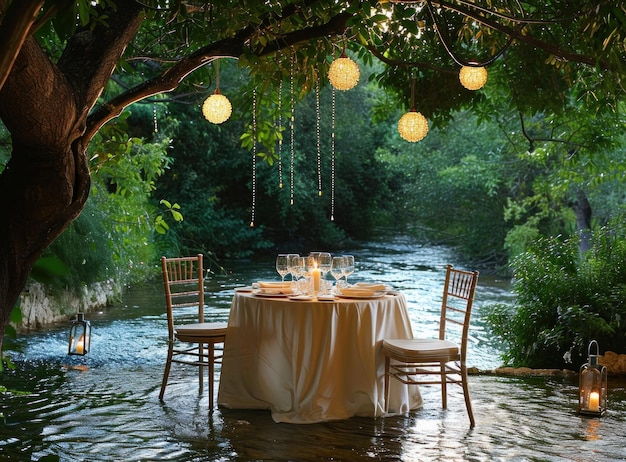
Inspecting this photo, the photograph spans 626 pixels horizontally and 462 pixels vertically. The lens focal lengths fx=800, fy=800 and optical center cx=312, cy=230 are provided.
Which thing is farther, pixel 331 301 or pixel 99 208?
pixel 99 208

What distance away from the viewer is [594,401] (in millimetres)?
4926

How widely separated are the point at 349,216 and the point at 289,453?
633 inches

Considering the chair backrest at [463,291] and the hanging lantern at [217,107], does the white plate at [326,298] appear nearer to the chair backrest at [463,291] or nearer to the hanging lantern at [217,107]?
the chair backrest at [463,291]

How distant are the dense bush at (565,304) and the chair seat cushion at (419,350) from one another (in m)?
1.97

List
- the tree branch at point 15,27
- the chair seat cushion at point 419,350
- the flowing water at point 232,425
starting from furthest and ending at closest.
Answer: the chair seat cushion at point 419,350 < the flowing water at point 232,425 < the tree branch at point 15,27

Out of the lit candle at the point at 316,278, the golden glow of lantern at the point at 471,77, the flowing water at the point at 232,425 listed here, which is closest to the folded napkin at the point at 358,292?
the lit candle at the point at 316,278

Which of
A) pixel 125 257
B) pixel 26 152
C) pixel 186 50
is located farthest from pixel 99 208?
pixel 26 152

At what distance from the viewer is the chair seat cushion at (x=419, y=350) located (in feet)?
15.1

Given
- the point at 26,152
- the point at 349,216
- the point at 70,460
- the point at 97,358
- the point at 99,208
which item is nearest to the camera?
the point at 26,152

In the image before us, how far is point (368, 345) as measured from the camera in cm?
480

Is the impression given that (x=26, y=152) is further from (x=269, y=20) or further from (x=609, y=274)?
(x=609, y=274)

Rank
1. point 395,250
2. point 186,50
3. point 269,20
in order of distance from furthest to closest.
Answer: point 395,250
point 186,50
point 269,20

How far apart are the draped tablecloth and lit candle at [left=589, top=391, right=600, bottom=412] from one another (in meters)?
1.17

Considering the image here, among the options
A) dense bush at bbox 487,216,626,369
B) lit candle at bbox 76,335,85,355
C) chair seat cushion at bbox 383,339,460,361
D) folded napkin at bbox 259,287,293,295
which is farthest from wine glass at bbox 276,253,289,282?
dense bush at bbox 487,216,626,369
